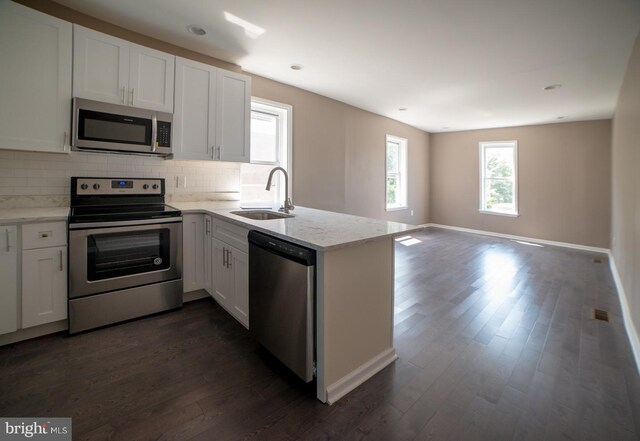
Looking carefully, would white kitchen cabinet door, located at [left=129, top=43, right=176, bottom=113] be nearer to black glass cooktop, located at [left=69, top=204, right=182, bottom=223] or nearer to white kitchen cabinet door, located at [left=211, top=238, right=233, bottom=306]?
black glass cooktop, located at [left=69, top=204, right=182, bottom=223]

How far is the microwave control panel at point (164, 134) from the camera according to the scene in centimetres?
276

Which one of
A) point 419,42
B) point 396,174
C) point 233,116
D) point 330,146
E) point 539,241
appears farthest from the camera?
point 396,174

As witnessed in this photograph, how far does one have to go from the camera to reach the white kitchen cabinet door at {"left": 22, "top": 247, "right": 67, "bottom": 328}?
2.10 m

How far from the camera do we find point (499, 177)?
6.97m

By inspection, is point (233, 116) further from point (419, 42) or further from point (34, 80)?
point (419, 42)

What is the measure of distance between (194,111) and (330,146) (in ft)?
7.70

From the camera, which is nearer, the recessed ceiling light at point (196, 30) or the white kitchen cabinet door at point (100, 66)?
the white kitchen cabinet door at point (100, 66)

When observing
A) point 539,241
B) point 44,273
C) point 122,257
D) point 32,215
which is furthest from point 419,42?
point 539,241

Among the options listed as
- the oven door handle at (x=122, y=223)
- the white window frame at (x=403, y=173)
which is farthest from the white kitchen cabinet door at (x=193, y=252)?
the white window frame at (x=403, y=173)

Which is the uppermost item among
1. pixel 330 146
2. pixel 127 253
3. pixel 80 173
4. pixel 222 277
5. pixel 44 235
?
pixel 330 146

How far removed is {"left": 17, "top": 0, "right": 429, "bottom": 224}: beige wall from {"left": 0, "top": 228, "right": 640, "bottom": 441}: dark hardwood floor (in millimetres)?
2443

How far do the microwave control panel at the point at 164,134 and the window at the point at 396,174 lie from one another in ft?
15.2

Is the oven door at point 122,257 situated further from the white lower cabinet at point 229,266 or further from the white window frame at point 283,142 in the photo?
the white window frame at point 283,142

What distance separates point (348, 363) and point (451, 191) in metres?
6.96
